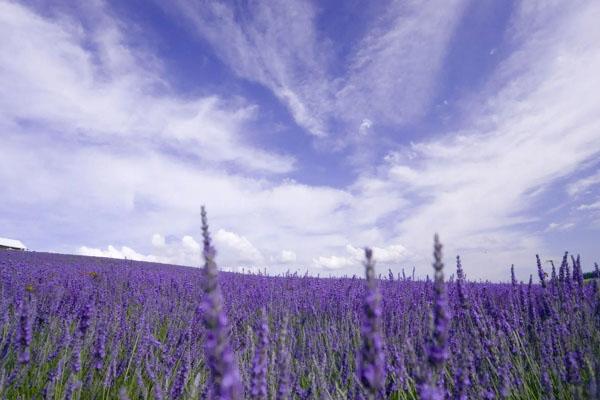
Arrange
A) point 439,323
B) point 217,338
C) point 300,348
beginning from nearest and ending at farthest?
point 217,338
point 439,323
point 300,348

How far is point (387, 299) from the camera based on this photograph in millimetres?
5727

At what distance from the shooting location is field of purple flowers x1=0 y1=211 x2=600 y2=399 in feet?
3.54

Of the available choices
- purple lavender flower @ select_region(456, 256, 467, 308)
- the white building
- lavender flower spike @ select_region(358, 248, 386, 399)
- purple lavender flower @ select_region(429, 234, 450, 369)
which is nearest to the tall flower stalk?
purple lavender flower @ select_region(429, 234, 450, 369)

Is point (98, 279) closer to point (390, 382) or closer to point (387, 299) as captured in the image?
point (387, 299)

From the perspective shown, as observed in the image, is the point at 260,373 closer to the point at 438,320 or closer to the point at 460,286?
the point at 438,320

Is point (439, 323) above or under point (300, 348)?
above

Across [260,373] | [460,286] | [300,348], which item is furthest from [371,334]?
[300,348]

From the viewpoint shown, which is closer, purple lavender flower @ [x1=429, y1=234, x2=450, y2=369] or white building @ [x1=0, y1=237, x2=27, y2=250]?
purple lavender flower @ [x1=429, y1=234, x2=450, y2=369]

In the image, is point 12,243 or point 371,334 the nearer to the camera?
point 371,334

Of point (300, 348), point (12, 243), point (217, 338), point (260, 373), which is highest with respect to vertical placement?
point (12, 243)

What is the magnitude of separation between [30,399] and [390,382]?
2334 mm

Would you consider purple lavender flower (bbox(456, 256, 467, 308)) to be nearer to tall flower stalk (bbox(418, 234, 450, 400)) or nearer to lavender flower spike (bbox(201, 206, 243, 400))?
tall flower stalk (bbox(418, 234, 450, 400))

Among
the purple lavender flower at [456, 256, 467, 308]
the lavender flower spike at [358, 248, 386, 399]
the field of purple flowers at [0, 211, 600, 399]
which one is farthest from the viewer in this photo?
the purple lavender flower at [456, 256, 467, 308]

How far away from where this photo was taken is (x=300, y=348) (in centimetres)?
408
